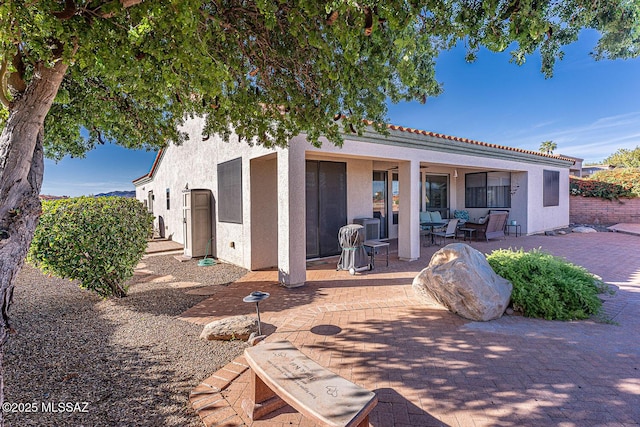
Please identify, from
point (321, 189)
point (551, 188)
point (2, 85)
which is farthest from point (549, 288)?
point (551, 188)

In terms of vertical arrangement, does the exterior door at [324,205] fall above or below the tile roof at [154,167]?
below

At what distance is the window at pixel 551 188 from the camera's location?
1393 cm

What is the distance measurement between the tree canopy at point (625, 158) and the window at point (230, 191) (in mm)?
40074

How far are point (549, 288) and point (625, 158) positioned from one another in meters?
45.5

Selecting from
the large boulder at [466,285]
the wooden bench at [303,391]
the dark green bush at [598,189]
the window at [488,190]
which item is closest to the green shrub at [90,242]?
the wooden bench at [303,391]

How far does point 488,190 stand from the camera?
14070 millimetres

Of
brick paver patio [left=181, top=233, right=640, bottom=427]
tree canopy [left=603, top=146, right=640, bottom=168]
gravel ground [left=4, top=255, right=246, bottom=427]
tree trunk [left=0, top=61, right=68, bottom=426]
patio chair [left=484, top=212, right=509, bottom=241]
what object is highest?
tree canopy [left=603, top=146, right=640, bottom=168]

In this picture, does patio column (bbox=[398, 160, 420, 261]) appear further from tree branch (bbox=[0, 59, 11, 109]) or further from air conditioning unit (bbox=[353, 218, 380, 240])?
tree branch (bbox=[0, 59, 11, 109])

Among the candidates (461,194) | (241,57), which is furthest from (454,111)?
(241,57)

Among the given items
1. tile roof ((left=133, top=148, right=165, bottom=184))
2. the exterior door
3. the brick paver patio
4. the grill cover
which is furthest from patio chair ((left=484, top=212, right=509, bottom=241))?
tile roof ((left=133, top=148, right=165, bottom=184))

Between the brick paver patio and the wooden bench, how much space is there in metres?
0.21

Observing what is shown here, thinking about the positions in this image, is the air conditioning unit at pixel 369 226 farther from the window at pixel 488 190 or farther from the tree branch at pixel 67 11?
the tree branch at pixel 67 11

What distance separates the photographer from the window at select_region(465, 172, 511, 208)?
13.6m

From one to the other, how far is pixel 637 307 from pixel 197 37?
7.33 m
